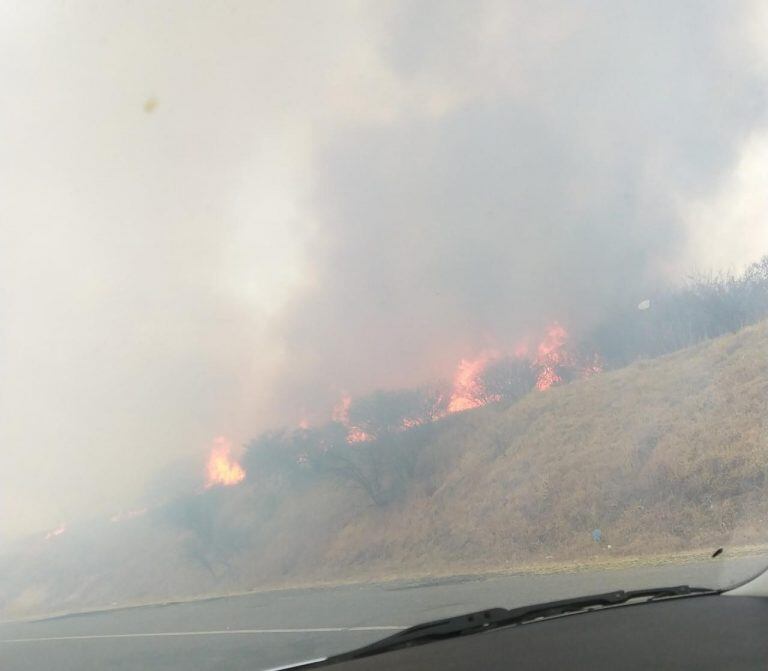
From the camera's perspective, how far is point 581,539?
1683 cm

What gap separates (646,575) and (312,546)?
749 inches

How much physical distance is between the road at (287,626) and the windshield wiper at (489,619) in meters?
1.22

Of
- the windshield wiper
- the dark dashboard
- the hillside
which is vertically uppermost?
the hillside

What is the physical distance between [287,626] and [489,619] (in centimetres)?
387

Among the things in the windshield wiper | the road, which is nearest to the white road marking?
the road

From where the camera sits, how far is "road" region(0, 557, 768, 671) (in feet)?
19.3

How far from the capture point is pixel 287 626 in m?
7.46

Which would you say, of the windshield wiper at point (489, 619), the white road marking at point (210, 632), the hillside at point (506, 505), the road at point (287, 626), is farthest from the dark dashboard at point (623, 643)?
the hillside at point (506, 505)

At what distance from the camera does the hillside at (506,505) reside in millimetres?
A: 16141

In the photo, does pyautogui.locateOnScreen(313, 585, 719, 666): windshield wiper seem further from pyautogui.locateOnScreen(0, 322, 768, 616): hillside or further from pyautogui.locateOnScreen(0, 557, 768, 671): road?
pyautogui.locateOnScreen(0, 322, 768, 616): hillside

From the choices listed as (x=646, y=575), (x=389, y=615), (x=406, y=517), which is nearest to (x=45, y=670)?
(x=389, y=615)

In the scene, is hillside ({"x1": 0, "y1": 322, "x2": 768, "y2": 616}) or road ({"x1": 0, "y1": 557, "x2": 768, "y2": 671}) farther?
hillside ({"x1": 0, "y1": 322, "x2": 768, "y2": 616})

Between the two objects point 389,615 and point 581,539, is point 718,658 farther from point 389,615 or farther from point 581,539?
point 581,539

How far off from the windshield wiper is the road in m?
1.22
